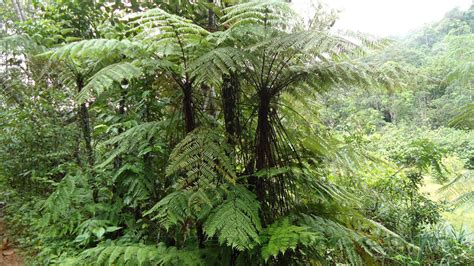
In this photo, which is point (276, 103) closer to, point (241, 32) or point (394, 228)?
point (241, 32)

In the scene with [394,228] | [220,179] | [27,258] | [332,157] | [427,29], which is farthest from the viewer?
[427,29]

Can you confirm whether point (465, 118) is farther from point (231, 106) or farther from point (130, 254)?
point (130, 254)

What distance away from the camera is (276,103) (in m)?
1.68

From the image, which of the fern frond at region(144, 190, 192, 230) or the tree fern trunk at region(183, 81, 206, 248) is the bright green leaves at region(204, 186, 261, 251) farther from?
the tree fern trunk at region(183, 81, 206, 248)

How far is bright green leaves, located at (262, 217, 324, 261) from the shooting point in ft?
3.69

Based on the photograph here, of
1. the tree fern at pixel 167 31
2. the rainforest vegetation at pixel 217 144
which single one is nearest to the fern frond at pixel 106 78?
the rainforest vegetation at pixel 217 144

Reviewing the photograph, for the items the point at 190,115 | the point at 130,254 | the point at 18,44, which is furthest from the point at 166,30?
the point at 18,44

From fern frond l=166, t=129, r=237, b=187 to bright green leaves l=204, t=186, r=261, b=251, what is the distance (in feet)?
0.30

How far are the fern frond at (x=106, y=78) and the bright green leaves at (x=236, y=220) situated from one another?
2.23ft

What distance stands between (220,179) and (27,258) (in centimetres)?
195

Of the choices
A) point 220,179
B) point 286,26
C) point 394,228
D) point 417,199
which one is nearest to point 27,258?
point 220,179

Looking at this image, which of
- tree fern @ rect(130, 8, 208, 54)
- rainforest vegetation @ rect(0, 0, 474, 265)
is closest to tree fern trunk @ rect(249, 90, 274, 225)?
rainforest vegetation @ rect(0, 0, 474, 265)

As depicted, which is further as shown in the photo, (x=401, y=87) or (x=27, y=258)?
(x=27, y=258)

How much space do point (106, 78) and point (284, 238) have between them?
972mm
